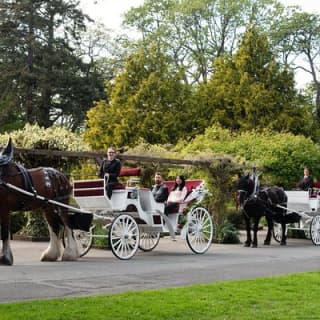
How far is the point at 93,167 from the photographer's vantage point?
77.2 feet

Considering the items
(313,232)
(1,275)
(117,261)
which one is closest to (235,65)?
(313,232)

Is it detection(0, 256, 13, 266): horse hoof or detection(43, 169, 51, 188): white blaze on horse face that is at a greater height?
detection(43, 169, 51, 188): white blaze on horse face

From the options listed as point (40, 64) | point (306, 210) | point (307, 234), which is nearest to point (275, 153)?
point (307, 234)

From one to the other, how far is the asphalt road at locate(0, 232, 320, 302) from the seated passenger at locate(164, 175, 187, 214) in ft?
3.61

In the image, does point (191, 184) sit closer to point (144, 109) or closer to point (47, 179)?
point (47, 179)

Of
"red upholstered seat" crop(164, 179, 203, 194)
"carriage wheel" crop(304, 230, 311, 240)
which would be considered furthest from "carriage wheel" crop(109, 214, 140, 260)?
"carriage wheel" crop(304, 230, 311, 240)

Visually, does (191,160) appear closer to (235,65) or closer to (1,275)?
(1,275)

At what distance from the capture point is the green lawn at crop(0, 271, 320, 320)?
7328 millimetres

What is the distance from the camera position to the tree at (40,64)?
4128 cm

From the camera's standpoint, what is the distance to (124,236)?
14.1 m

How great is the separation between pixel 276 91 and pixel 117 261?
981 inches

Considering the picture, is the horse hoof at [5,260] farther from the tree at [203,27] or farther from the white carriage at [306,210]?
the tree at [203,27]

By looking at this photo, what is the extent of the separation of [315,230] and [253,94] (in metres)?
17.1

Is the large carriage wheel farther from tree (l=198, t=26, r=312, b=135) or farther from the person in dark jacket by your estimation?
tree (l=198, t=26, r=312, b=135)
